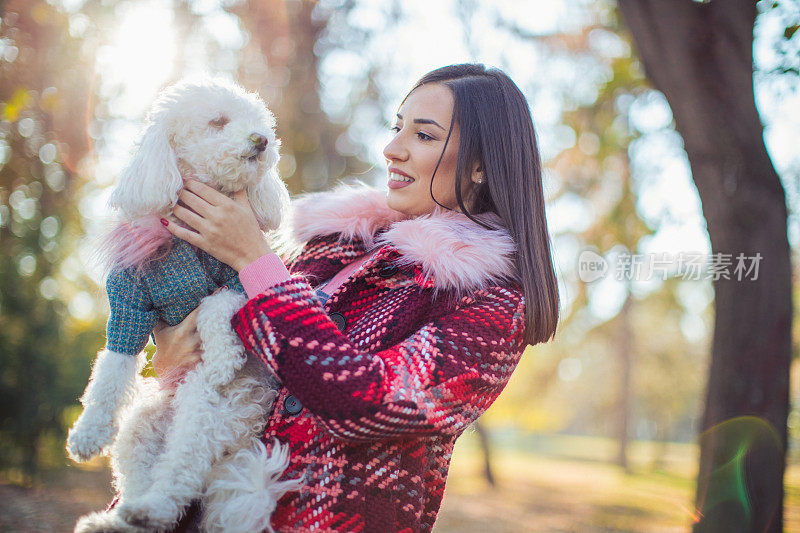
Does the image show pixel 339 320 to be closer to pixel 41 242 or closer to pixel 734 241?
pixel 734 241

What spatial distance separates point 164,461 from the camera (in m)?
1.70

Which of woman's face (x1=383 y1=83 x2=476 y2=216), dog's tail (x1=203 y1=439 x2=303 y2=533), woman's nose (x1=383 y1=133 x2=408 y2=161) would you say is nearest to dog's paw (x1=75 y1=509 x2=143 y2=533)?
dog's tail (x1=203 y1=439 x2=303 y2=533)

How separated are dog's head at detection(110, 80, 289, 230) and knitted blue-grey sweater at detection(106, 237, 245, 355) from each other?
177 mm

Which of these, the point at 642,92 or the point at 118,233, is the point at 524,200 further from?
the point at 642,92

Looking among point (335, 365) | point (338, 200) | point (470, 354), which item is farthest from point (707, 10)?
point (335, 365)

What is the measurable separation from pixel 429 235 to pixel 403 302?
248mm

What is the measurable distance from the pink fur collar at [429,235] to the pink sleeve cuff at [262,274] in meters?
0.42

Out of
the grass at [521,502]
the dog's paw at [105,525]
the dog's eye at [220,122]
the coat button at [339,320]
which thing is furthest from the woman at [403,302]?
the grass at [521,502]

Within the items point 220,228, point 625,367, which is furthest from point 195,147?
point 625,367

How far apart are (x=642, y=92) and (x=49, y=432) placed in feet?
35.5

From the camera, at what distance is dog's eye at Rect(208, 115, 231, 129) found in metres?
1.92

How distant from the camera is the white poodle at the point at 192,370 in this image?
1.66 metres

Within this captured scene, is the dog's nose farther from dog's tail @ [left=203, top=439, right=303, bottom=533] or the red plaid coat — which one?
dog's tail @ [left=203, top=439, right=303, bottom=533]

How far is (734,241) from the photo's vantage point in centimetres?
460
